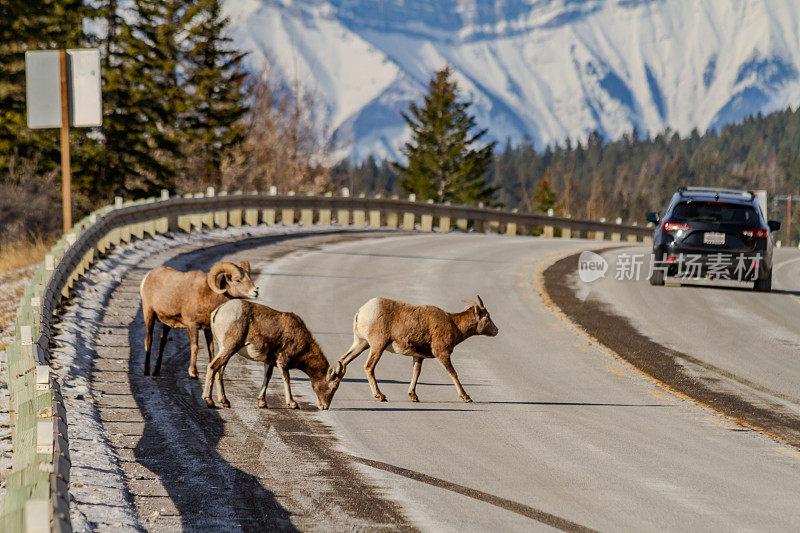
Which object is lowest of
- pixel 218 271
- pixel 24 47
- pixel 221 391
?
pixel 221 391

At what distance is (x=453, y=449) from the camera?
26.2 feet

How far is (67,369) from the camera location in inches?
386

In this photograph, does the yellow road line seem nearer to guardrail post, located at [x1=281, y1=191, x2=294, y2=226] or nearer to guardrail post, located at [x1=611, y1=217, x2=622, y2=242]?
guardrail post, located at [x1=281, y1=191, x2=294, y2=226]

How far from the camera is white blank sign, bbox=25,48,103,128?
53.0ft

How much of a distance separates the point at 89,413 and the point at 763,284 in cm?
1476

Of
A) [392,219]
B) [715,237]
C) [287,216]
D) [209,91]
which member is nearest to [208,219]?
[287,216]

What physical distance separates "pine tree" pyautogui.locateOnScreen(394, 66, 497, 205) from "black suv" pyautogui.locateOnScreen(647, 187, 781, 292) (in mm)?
61118

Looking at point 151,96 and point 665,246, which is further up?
point 151,96

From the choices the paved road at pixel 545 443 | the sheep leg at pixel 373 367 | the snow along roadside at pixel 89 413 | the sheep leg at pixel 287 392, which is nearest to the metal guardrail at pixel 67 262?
the snow along roadside at pixel 89 413

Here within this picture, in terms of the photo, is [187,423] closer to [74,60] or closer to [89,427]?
[89,427]

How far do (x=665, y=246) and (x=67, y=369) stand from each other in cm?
1224

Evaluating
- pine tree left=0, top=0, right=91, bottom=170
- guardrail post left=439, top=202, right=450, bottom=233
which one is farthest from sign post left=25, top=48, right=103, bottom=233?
pine tree left=0, top=0, right=91, bottom=170

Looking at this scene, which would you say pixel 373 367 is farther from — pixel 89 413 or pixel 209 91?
pixel 209 91

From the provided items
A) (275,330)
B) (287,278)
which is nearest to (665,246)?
(287,278)
